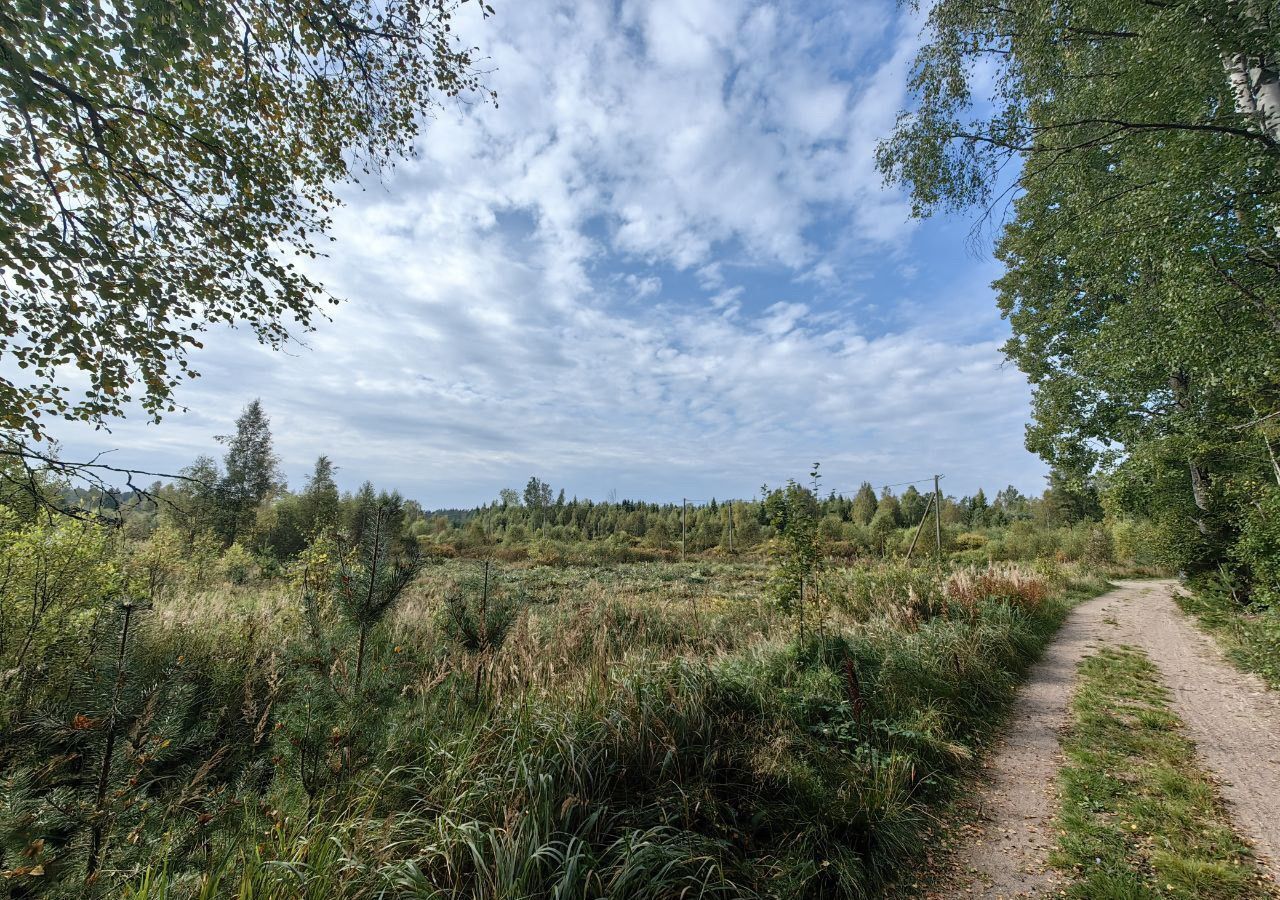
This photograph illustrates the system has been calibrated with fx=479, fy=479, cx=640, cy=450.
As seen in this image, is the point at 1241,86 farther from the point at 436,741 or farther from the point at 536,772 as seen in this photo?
the point at 436,741

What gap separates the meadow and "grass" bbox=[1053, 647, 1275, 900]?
85 cm

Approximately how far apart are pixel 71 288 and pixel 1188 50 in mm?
9753

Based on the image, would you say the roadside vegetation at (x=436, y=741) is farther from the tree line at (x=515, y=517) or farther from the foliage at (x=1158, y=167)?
the tree line at (x=515, y=517)

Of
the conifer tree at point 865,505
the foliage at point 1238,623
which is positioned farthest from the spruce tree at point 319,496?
the conifer tree at point 865,505

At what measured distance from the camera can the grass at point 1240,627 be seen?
216 inches

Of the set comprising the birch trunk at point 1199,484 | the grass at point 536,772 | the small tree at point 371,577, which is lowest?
the grass at point 536,772

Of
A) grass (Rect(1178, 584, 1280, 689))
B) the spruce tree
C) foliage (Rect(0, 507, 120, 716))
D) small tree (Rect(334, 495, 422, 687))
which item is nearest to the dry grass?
grass (Rect(1178, 584, 1280, 689))

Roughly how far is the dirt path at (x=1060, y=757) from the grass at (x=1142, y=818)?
0.13 meters

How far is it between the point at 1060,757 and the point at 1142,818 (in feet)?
3.74

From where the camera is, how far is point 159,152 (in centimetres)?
397

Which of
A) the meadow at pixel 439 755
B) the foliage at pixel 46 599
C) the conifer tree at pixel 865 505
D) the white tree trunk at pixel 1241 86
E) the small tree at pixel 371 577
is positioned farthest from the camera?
the conifer tree at pixel 865 505

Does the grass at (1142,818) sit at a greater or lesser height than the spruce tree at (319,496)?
lesser

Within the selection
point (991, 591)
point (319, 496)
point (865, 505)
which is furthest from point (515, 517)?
point (991, 591)

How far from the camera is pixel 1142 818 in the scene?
142 inches
